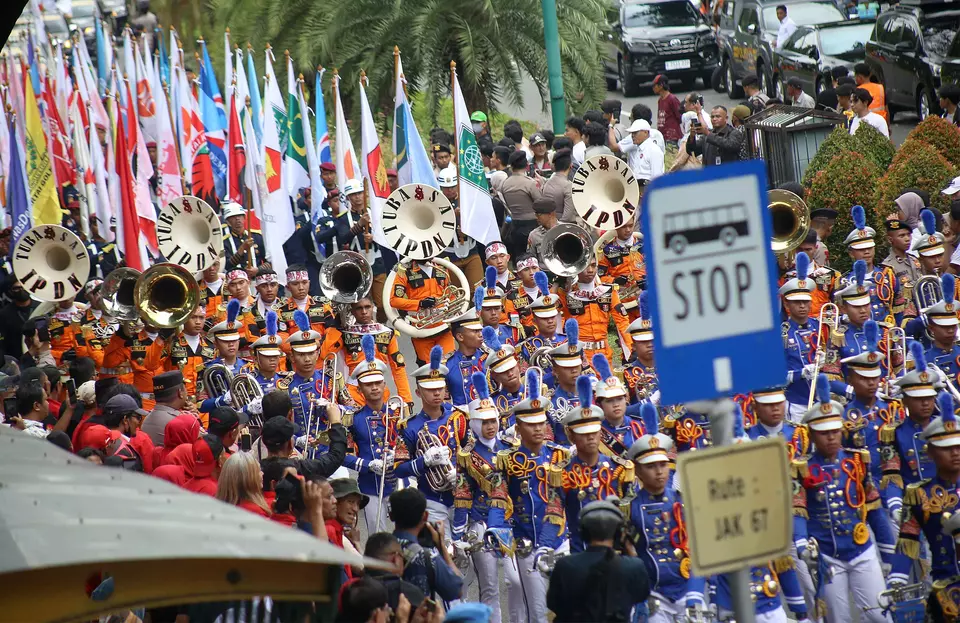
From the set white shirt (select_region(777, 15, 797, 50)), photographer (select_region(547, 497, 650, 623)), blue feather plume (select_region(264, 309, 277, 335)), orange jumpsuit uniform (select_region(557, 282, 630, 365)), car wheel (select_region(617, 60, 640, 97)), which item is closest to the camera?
Result: photographer (select_region(547, 497, 650, 623))

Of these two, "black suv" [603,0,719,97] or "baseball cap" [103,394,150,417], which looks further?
"black suv" [603,0,719,97]

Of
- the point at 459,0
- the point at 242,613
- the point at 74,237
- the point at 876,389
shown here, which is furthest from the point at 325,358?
the point at 459,0

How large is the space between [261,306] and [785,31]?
13.9 m

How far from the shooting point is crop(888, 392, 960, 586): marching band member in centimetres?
824

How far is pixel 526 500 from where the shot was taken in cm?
940

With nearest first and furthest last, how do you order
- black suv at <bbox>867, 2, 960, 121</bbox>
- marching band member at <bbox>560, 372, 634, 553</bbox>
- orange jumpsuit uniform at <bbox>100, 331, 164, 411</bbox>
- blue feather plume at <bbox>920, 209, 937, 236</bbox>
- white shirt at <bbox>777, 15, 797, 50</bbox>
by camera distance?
marching band member at <bbox>560, 372, 634, 553</bbox>, blue feather plume at <bbox>920, 209, 937, 236</bbox>, orange jumpsuit uniform at <bbox>100, 331, 164, 411</bbox>, black suv at <bbox>867, 2, 960, 121</bbox>, white shirt at <bbox>777, 15, 797, 50</bbox>

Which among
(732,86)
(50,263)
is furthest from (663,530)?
(732,86)

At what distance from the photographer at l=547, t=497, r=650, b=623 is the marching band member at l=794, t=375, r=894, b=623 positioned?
2.01 meters

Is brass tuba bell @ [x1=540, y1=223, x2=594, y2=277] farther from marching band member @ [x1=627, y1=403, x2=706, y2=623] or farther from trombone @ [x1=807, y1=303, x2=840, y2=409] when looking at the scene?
marching band member @ [x1=627, y1=403, x2=706, y2=623]

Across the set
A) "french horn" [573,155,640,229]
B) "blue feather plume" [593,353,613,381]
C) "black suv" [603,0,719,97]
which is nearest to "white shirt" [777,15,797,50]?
"black suv" [603,0,719,97]

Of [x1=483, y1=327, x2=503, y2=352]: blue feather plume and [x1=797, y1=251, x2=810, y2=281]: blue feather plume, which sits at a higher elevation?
[x1=797, y1=251, x2=810, y2=281]: blue feather plume

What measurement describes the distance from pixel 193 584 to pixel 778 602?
4644mm

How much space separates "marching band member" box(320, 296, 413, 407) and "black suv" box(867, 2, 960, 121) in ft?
34.7

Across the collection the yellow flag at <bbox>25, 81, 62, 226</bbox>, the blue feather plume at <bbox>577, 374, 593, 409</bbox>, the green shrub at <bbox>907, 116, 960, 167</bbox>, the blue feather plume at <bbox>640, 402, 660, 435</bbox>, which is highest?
the yellow flag at <bbox>25, 81, 62, 226</bbox>
